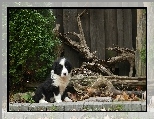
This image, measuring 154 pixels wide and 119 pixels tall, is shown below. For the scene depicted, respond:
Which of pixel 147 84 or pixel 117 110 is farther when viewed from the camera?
pixel 147 84

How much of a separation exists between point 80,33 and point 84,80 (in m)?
0.80

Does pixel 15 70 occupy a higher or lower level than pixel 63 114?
higher

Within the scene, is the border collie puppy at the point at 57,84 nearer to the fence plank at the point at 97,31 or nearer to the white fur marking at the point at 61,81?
the white fur marking at the point at 61,81

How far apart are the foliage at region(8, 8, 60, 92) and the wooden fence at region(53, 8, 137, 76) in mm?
239

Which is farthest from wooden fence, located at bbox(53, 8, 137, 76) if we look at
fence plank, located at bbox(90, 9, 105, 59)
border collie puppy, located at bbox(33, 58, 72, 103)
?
border collie puppy, located at bbox(33, 58, 72, 103)

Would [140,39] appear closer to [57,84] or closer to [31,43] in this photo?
[57,84]

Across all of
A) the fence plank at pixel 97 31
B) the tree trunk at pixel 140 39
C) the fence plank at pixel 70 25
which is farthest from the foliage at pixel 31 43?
the tree trunk at pixel 140 39

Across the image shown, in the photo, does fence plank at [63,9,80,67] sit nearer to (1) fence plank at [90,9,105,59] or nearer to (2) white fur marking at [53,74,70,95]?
(1) fence plank at [90,9,105,59]

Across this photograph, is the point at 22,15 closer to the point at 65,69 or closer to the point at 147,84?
the point at 65,69

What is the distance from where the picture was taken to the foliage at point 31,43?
9.00 metres

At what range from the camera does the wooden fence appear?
9.16 m

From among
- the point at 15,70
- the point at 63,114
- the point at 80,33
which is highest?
the point at 80,33

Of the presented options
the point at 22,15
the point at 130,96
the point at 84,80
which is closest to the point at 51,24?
the point at 22,15

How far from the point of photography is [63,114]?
8.84 meters
